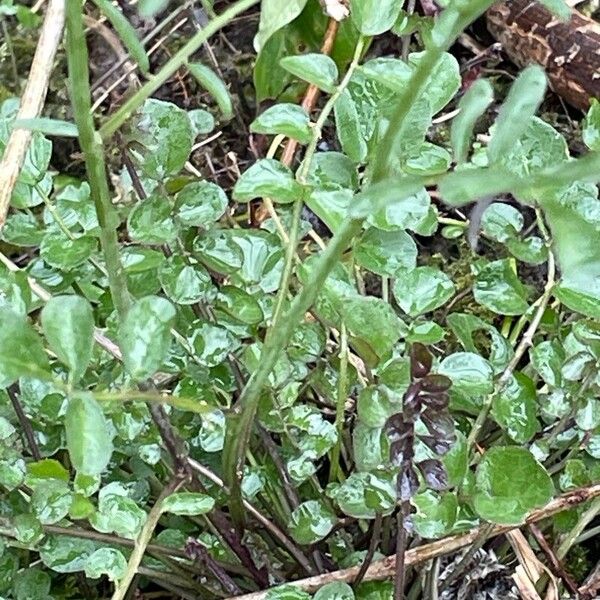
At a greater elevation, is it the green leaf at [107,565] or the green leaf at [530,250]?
the green leaf at [530,250]

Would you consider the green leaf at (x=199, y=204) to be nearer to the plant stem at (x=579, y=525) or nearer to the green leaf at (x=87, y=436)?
the green leaf at (x=87, y=436)

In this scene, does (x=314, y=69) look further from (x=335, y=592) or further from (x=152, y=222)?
(x=335, y=592)

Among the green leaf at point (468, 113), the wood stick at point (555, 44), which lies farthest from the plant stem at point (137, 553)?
the wood stick at point (555, 44)

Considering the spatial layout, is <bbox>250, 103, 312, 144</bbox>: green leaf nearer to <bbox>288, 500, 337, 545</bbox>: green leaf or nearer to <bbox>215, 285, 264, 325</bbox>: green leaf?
<bbox>215, 285, 264, 325</bbox>: green leaf

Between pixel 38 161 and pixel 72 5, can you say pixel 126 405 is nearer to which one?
pixel 38 161

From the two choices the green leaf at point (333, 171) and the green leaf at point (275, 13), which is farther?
the green leaf at point (333, 171)

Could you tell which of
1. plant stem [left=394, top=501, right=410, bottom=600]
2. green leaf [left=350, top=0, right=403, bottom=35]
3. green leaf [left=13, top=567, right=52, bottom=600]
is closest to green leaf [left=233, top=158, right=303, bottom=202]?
green leaf [left=350, top=0, right=403, bottom=35]
